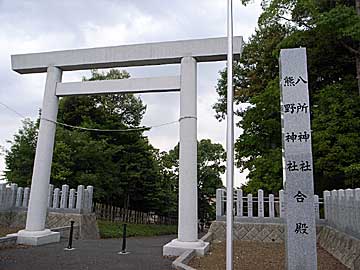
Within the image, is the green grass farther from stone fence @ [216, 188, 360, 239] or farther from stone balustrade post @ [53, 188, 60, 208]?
stone fence @ [216, 188, 360, 239]

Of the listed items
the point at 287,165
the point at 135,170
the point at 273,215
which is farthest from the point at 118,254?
the point at 135,170

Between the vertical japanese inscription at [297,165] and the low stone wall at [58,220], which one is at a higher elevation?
the vertical japanese inscription at [297,165]

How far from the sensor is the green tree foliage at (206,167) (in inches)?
1022

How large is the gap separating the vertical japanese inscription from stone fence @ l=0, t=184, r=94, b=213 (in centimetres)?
987

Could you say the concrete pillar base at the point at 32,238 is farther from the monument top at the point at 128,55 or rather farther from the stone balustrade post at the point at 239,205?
the stone balustrade post at the point at 239,205

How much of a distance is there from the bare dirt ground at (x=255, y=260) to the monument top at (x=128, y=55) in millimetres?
4507

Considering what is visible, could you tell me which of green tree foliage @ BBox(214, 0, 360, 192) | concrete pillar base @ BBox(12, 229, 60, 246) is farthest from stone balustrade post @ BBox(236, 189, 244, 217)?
concrete pillar base @ BBox(12, 229, 60, 246)

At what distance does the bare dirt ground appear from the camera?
242 inches

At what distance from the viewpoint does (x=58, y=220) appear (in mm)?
12406

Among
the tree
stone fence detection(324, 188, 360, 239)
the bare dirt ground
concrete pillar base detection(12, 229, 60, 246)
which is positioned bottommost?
the bare dirt ground

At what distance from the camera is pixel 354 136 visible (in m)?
10.7

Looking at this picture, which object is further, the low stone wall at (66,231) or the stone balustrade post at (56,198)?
the stone balustrade post at (56,198)

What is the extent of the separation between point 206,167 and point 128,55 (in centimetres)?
1966

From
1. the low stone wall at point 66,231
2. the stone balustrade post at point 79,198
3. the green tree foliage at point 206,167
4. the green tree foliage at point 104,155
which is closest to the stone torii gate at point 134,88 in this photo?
the low stone wall at point 66,231
